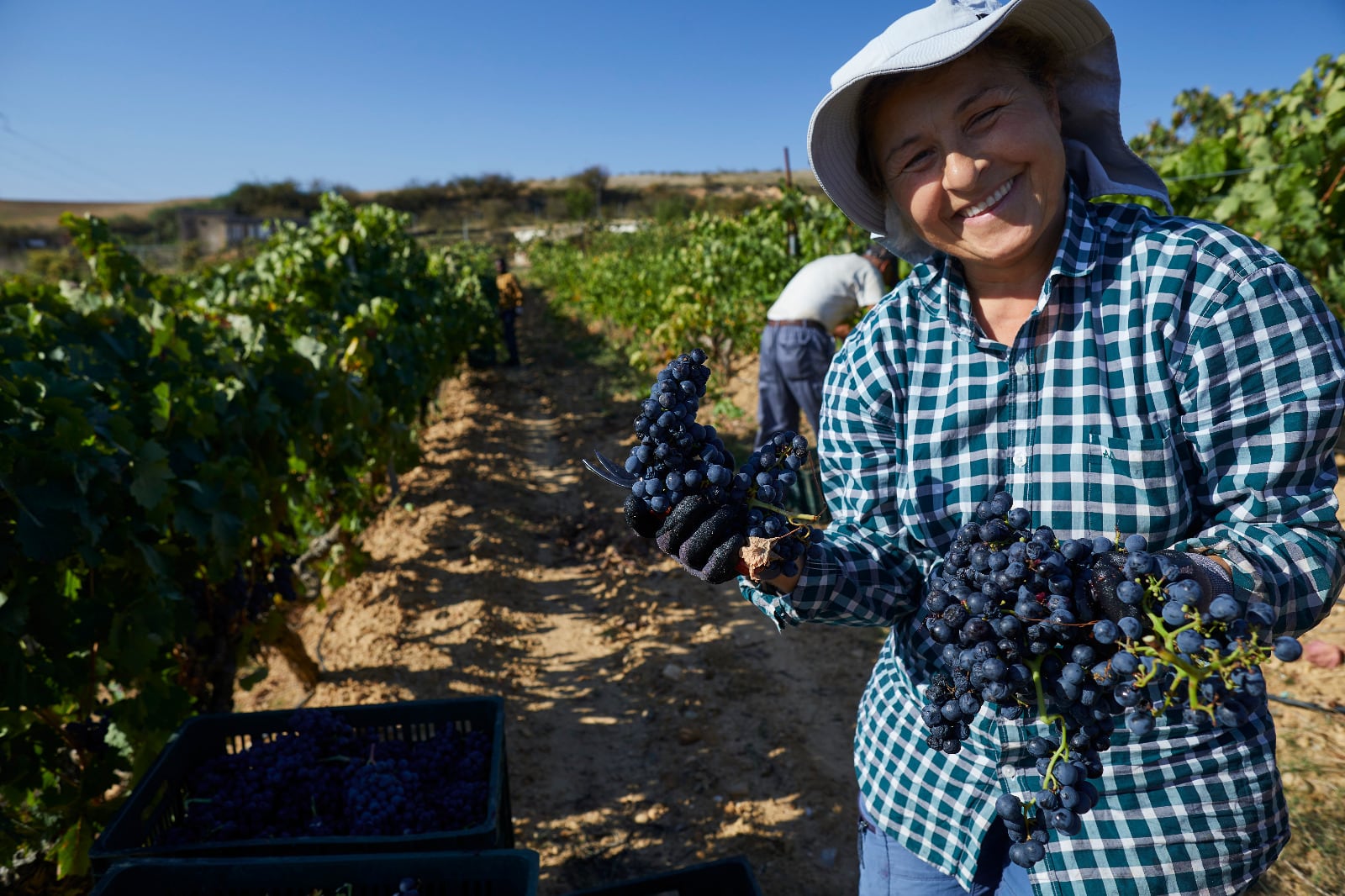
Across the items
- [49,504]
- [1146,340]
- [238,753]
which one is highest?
[1146,340]

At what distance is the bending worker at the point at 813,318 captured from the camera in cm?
497

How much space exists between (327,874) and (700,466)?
132 centimetres

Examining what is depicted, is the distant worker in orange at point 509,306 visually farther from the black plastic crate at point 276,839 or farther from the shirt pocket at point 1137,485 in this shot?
the shirt pocket at point 1137,485

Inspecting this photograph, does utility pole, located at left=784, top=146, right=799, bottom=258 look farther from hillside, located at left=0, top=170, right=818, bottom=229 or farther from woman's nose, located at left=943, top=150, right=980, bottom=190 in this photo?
hillside, located at left=0, top=170, right=818, bottom=229

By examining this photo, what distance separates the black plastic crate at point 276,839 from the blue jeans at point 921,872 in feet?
3.04

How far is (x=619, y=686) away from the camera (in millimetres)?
4094

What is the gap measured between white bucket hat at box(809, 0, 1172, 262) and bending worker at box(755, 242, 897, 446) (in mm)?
3361

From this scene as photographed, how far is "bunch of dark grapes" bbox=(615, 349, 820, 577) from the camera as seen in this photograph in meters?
1.20

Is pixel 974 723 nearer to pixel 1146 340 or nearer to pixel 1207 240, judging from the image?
pixel 1146 340

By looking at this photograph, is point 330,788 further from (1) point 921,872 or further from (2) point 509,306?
(2) point 509,306

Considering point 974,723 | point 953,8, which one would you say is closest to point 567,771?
point 974,723

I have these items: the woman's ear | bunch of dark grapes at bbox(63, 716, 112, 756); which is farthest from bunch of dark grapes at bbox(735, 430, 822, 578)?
bunch of dark grapes at bbox(63, 716, 112, 756)

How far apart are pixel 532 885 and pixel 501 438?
7580mm

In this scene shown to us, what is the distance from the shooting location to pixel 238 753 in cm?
231
